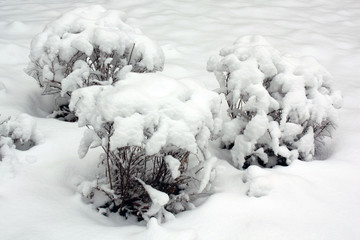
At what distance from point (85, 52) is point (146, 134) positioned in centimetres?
105

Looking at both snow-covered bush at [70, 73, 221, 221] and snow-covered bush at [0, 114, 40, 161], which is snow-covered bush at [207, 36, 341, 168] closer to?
snow-covered bush at [70, 73, 221, 221]

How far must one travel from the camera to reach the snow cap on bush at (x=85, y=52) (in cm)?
242

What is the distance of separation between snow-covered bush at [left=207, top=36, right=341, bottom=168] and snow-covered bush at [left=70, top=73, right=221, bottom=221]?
0.38 m

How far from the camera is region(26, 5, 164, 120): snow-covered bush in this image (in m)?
2.42

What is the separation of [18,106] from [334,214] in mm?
2482

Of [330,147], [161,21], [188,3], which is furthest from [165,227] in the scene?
[188,3]

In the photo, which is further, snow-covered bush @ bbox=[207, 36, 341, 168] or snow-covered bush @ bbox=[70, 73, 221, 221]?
snow-covered bush @ bbox=[207, 36, 341, 168]

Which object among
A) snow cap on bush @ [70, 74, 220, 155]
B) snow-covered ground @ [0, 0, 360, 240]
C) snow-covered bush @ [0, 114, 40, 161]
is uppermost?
snow cap on bush @ [70, 74, 220, 155]

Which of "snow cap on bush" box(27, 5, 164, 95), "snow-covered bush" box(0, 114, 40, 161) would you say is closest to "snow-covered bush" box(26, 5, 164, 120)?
"snow cap on bush" box(27, 5, 164, 95)

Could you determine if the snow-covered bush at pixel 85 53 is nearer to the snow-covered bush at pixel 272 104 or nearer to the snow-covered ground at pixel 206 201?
the snow-covered ground at pixel 206 201

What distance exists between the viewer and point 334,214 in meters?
1.85

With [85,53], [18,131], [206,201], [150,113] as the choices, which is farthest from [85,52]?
[206,201]

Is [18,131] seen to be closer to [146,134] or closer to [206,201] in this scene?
[146,134]

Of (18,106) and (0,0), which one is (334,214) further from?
(0,0)
